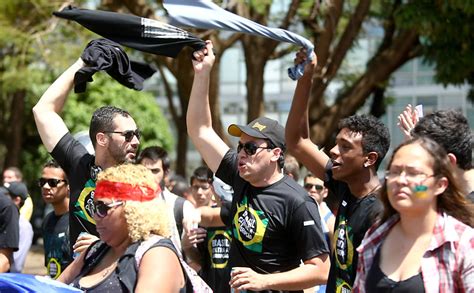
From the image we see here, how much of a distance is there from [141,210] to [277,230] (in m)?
1.41

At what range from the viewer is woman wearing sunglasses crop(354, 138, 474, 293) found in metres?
4.15

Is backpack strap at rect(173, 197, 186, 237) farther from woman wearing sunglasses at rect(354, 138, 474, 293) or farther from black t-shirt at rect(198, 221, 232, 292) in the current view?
woman wearing sunglasses at rect(354, 138, 474, 293)

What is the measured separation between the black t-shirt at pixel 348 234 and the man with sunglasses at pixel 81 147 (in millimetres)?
1630

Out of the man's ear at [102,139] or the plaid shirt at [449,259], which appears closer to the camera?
the plaid shirt at [449,259]

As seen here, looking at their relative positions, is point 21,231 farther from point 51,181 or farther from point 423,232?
point 423,232

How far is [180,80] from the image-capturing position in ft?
50.8

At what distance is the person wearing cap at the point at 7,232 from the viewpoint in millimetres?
8078

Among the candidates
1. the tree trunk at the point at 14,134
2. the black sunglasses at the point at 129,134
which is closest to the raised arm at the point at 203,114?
the black sunglasses at the point at 129,134

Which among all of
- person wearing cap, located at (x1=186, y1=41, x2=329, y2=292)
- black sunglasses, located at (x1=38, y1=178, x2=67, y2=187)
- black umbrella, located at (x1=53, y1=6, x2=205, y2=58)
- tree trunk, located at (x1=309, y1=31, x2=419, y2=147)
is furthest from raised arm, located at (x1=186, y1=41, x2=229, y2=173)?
tree trunk, located at (x1=309, y1=31, x2=419, y2=147)

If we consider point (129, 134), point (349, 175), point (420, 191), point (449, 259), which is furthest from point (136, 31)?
point (449, 259)

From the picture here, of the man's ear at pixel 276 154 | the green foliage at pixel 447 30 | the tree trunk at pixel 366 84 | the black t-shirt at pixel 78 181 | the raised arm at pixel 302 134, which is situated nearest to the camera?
the man's ear at pixel 276 154

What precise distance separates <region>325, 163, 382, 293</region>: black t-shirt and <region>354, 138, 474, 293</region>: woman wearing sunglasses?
0.88 meters

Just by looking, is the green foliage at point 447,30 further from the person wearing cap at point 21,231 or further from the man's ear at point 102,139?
the man's ear at point 102,139

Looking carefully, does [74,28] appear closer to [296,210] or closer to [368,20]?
[368,20]
